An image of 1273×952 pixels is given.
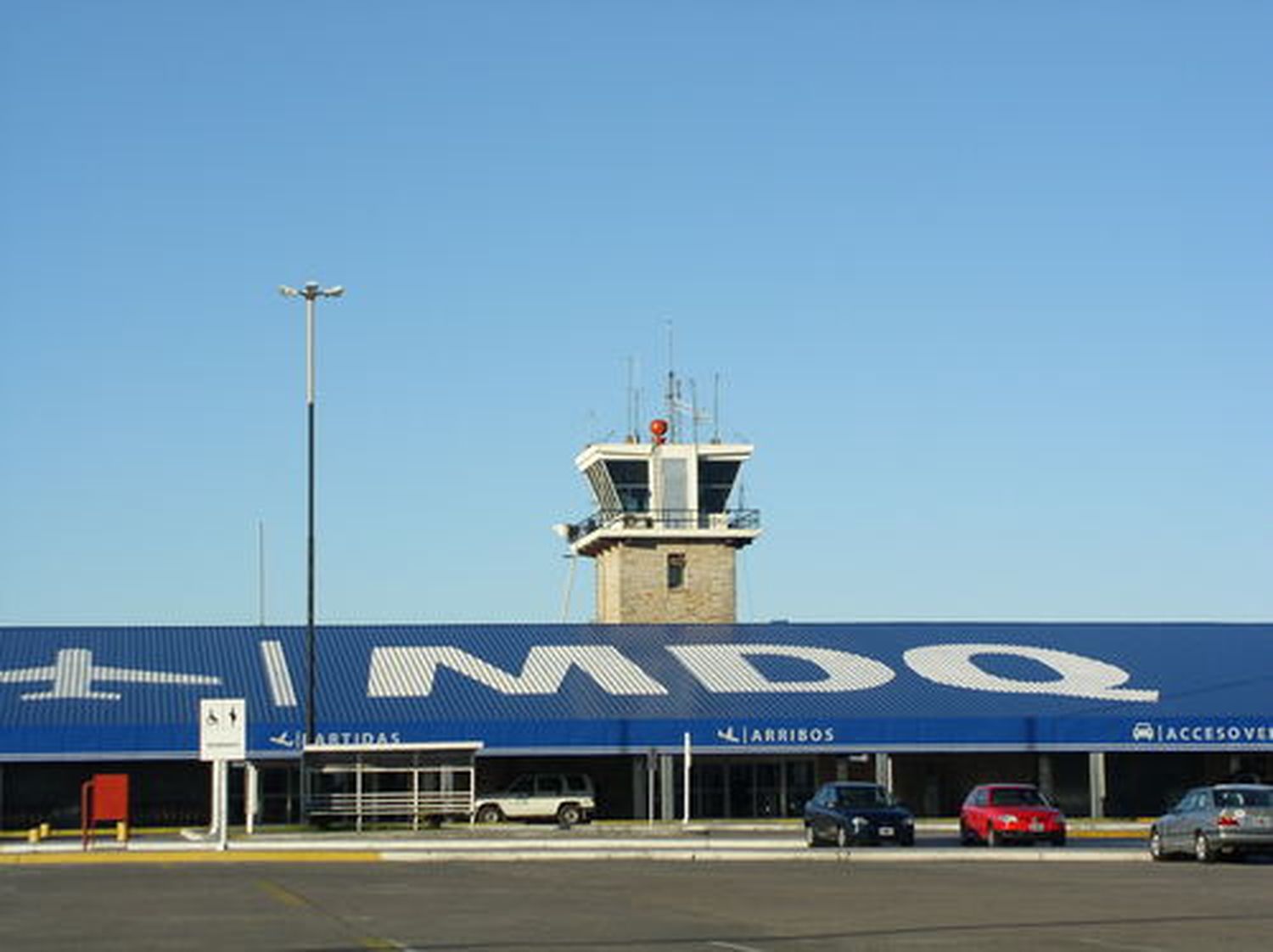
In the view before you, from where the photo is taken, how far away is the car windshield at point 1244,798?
37.3 metres

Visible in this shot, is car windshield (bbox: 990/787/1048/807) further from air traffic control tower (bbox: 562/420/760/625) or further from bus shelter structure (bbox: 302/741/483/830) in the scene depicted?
air traffic control tower (bbox: 562/420/760/625)

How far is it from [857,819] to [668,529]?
3229 cm

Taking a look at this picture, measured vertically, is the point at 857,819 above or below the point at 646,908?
below

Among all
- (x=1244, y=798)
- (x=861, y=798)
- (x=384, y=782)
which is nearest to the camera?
(x=1244, y=798)

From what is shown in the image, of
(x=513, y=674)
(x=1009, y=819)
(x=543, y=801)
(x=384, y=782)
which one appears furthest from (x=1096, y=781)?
(x=384, y=782)

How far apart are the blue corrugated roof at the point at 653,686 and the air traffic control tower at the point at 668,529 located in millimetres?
3655

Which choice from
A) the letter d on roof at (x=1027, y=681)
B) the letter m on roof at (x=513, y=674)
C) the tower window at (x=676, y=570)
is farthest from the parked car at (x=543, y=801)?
the tower window at (x=676, y=570)

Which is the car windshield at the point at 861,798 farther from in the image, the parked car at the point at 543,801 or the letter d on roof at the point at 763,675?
the letter d on roof at the point at 763,675

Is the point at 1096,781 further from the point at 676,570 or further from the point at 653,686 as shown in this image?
the point at 676,570

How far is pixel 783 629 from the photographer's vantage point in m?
71.5

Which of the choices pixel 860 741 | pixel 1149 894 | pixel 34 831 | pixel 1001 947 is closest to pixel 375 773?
pixel 34 831

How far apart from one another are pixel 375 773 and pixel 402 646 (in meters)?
15.2

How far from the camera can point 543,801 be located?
A: 2329 inches

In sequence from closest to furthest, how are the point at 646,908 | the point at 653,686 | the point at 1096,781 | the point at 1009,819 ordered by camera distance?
the point at 646,908, the point at 1009,819, the point at 1096,781, the point at 653,686
